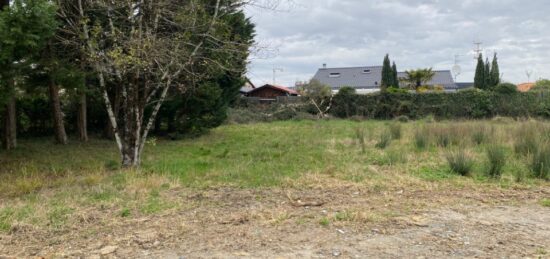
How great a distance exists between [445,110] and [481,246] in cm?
2038

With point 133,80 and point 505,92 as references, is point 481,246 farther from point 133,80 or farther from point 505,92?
point 505,92

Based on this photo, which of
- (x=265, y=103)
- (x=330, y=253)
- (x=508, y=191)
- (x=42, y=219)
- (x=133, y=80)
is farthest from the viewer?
(x=265, y=103)

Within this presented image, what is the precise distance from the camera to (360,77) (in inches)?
1881

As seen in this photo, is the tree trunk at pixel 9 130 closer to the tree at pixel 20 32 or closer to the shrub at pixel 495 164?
the tree at pixel 20 32

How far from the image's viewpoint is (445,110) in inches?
888

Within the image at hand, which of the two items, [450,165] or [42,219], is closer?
[42,219]

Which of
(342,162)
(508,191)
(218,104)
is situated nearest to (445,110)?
(218,104)

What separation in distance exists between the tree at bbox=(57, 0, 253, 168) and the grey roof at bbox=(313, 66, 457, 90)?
3846cm

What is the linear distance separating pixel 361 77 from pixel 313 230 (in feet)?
148

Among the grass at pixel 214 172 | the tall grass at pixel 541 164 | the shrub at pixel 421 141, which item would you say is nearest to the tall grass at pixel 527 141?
the grass at pixel 214 172

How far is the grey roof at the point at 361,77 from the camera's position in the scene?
4622 cm

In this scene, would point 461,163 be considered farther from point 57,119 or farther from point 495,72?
point 495,72

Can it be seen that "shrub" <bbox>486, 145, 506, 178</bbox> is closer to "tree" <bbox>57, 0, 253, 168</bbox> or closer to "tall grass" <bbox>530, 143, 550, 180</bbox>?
"tall grass" <bbox>530, 143, 550, 180</bbox>

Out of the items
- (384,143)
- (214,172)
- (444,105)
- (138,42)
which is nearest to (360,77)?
(444,105)
